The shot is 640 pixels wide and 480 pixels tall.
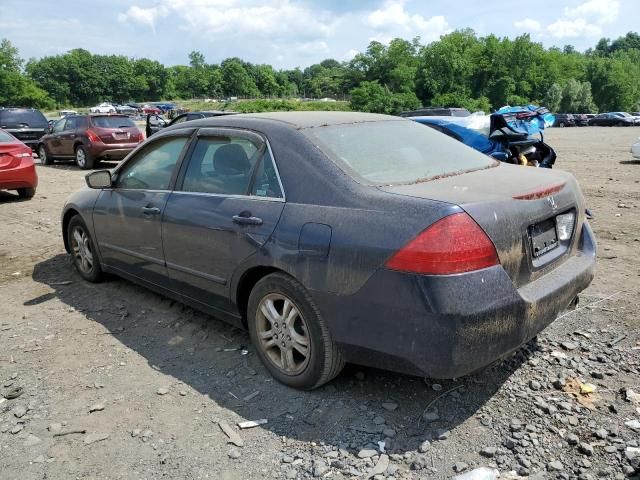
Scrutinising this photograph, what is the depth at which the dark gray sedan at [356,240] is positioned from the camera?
8.29ft

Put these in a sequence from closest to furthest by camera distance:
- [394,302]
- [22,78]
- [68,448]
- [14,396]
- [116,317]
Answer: [394,302] < [68,448] < [14,396] < [116,317] < [22,78]

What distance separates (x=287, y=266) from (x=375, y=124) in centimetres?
134

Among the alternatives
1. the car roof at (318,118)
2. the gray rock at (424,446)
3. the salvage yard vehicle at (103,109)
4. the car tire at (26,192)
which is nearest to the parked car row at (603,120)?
the salvage yard vehicle at (103,109)

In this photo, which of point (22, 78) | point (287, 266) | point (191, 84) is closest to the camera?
point (287, 266)

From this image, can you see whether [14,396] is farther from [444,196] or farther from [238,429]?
[444,196]

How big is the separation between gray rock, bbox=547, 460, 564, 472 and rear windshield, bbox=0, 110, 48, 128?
21.2 meters

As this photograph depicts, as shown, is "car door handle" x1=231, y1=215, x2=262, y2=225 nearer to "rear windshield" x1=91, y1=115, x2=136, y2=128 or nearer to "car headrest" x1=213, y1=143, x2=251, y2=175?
"car headrest" x1=213, y1=143, x2=251, y2=175

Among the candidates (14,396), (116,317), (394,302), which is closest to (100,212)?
(116,317)

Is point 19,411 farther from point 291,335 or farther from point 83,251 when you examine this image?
point 83,251

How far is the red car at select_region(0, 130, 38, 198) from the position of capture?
31.5 ft

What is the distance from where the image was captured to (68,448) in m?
2.79

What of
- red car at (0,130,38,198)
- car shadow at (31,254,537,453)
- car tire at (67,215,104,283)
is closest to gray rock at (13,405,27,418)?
car shadow at (31,254,537,453)

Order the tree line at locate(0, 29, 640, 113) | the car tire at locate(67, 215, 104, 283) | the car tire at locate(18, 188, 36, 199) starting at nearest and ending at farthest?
the car tire at locate(67, 215, 104, 283), the car tire at locate(18, 188, 36, 199), the tree line at locate(0, 29, 640, 113)

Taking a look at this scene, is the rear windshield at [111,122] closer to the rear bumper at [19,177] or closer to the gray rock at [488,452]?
the rear bumper at [19,177]
